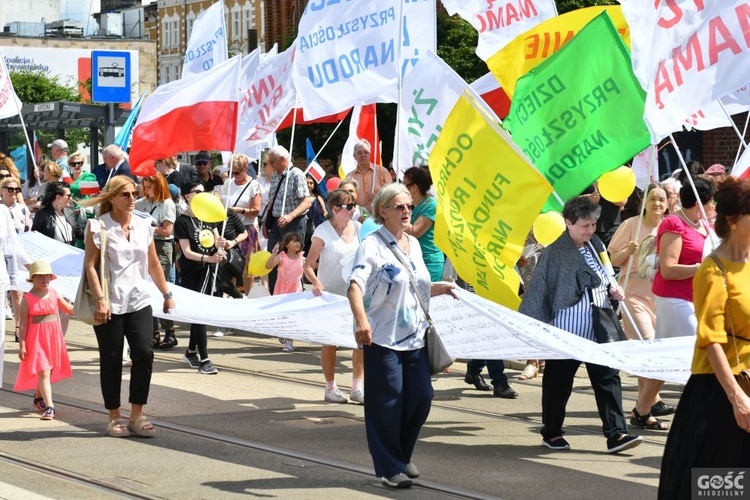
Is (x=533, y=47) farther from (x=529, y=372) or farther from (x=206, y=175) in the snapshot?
(x=206, y=175)

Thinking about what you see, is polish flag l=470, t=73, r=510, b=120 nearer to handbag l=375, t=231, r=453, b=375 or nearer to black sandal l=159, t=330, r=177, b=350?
black sandal l=159, t=330, r=177, b=350

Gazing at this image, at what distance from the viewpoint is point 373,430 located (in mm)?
8188

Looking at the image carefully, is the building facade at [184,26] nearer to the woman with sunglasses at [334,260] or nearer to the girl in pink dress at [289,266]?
the girl in pink dress at [289,266]

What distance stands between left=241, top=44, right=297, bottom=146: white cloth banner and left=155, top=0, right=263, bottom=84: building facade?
2323 inches

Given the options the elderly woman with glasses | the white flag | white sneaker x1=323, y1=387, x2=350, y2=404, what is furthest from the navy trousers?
the white flag

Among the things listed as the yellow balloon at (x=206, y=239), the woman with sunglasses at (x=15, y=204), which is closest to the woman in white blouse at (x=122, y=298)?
the woman with sunglasses at (x=15, y=204)

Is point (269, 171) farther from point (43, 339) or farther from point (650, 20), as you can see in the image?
point (650, 20)

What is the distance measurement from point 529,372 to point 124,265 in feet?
14.3

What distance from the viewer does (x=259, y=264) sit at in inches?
567

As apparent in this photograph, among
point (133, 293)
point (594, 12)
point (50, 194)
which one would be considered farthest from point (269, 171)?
point (133, 293)

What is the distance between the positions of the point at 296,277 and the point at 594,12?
430 cm

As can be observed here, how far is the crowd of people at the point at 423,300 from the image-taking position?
19.5 ft

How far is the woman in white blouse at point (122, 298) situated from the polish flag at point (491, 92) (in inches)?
297

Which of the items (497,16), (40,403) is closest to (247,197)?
(497,16)
